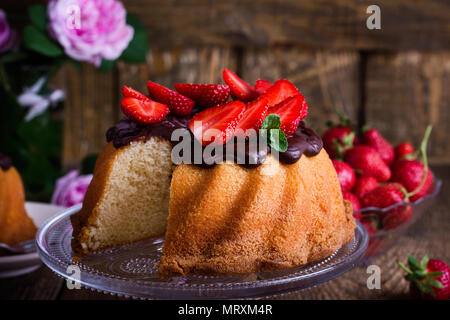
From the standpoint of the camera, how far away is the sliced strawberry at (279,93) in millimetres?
1150

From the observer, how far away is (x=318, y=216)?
1.11m

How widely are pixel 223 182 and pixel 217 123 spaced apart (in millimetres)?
109

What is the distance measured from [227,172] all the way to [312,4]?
1613 mm

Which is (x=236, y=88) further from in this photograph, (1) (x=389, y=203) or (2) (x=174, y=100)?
(1) (x=389, y=203)

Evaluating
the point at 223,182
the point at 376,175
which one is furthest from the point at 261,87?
the point at 376,175

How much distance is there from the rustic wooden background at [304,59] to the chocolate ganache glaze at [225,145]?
4.41 ft

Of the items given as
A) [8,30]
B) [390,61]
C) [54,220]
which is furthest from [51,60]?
[390,61]

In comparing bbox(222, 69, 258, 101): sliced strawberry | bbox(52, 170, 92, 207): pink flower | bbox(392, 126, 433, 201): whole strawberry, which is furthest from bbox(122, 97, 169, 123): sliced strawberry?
bbox(392, 126, 433, 201): whole strawberry

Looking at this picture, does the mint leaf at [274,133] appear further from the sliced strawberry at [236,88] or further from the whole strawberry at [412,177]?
the whole strawberry at [412,177]

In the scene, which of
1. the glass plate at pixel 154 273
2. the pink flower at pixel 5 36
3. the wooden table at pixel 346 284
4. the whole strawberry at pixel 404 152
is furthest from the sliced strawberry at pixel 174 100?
the pink flower at pixel 5 36

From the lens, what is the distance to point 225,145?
1.02 m

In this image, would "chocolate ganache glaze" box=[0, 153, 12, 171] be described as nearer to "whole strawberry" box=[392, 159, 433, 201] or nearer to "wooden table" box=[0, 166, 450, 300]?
"wooden table" box=[0, 166, 450, 300]

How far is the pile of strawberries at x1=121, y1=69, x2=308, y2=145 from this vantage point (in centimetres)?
102
